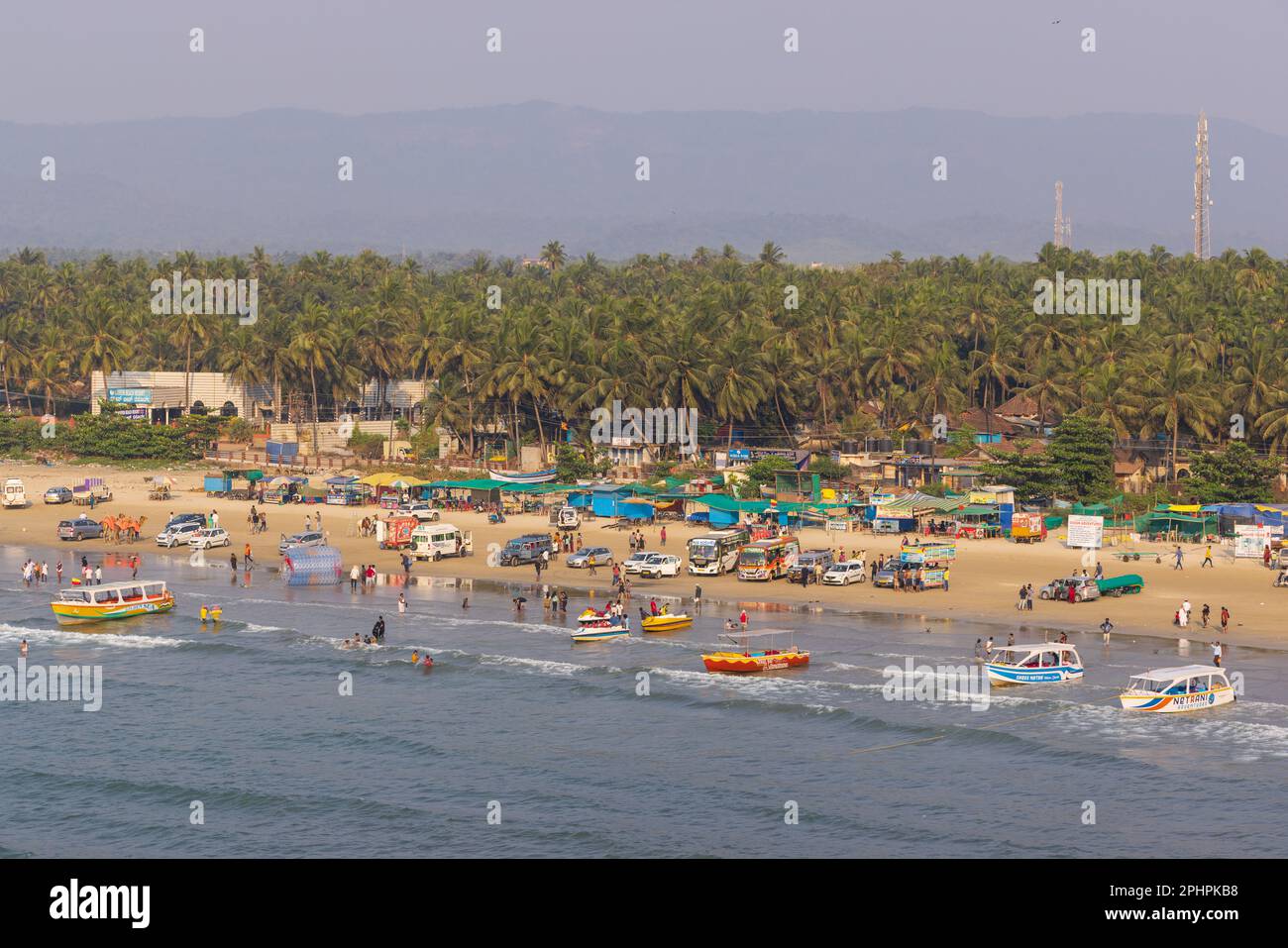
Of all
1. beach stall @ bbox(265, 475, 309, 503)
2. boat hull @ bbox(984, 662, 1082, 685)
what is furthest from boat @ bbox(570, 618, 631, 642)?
beach stall @ bbox(265, 475, 309, 503)

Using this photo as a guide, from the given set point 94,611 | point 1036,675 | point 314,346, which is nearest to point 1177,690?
point 1036,675

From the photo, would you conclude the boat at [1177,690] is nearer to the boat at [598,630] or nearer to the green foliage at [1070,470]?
the boat at [598,630]

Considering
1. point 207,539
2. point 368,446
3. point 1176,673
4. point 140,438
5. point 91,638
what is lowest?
point 91,638

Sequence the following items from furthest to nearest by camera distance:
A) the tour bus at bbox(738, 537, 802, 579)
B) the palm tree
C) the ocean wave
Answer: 1. the palm tree
2. the tour bus at bbox(738, 537, 802, 579)
3. the ocean wave

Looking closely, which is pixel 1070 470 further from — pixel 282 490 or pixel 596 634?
pixel 282 490

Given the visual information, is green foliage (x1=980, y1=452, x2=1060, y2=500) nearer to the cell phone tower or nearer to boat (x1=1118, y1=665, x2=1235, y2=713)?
boat (x1=1118, y1=665, x2=1235, y2=713)
